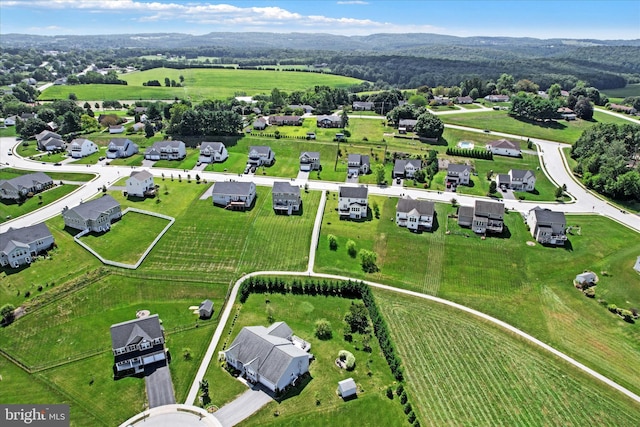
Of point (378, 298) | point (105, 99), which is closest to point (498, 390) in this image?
point (378, 298)

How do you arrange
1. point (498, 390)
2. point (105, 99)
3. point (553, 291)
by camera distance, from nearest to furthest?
point (498, 390), point (553, 291), point (105, 99)

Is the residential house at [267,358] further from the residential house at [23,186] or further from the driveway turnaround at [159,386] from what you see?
the residential house at [23,186]

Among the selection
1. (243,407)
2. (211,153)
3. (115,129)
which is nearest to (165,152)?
(211,153)

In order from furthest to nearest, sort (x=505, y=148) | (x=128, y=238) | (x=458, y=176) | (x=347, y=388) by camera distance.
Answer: (x=505, y=148) → (x=458, y=176) → (x=128, y=238) → (x=347, y=388)

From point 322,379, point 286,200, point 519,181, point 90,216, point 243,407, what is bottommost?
point 243,407

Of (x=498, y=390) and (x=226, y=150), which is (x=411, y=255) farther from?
(x=226, y=150)

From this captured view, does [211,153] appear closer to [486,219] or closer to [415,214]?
[415,214]
